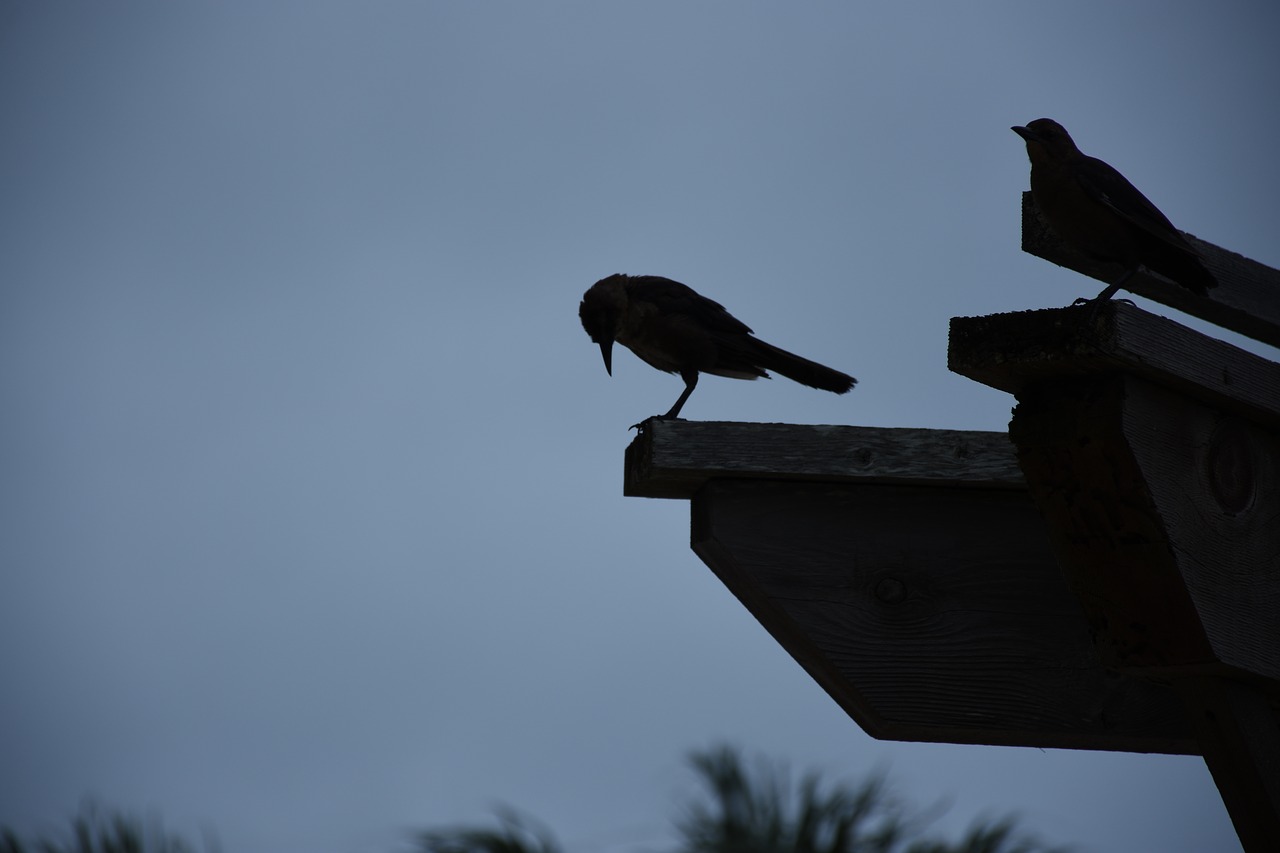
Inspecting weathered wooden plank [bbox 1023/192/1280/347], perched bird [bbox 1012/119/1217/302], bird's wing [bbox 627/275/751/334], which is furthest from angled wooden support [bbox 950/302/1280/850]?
bird's wing [bbox 627/275/751/334]

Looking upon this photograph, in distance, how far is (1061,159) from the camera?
8.11 feet

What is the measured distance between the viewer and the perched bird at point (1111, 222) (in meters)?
2.28

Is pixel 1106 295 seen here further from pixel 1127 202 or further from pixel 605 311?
pixel 605 311

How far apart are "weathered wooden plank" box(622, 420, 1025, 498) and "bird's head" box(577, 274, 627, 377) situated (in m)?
2.62

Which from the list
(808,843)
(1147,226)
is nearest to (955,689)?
(1147,226)

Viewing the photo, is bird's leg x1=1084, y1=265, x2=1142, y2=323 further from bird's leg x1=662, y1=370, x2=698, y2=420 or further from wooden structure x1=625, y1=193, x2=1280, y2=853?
bird's leg x1=662, y1=370, x2=698, y2=420

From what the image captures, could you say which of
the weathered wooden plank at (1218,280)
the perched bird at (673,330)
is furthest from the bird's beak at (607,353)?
the weathered wooden plank at (1218,280)

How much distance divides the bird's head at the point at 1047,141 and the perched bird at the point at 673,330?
5.33 ft

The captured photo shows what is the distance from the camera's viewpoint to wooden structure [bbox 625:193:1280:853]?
157 centimetres

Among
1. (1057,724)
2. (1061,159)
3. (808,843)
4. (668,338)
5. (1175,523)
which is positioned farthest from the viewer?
(668,338)

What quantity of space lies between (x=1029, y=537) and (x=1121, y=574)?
0.64 meters

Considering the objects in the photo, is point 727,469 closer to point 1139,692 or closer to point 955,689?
point 955,689

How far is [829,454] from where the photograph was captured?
2.25m

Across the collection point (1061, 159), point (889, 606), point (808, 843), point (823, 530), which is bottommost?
point (808, 843)
